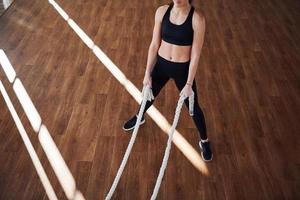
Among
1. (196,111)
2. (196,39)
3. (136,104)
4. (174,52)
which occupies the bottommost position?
(136,104)

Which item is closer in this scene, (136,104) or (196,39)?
(196,39)

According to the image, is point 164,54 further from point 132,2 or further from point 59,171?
point 132,2

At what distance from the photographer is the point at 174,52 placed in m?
1.97

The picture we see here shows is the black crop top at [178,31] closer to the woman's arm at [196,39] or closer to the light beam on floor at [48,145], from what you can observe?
the woman's arm at [196,39]

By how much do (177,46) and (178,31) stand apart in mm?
107

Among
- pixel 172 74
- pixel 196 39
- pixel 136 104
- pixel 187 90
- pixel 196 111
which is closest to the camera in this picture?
pixel 196 39

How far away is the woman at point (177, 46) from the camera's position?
71.1 inches

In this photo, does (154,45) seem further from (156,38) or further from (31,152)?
(31,152)

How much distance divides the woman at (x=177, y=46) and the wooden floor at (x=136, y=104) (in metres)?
0.44

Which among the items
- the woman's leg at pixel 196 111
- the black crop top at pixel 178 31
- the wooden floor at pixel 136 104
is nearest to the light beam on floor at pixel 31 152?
the wooden floor at pixel 136 104

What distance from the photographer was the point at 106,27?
3840 mm

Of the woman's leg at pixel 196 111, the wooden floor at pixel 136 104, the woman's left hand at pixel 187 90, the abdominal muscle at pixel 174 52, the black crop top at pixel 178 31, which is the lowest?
the wooden floor at pixel 136 104

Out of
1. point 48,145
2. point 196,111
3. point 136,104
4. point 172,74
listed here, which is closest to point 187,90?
point 172,74

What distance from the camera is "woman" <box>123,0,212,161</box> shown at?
5.92ft
